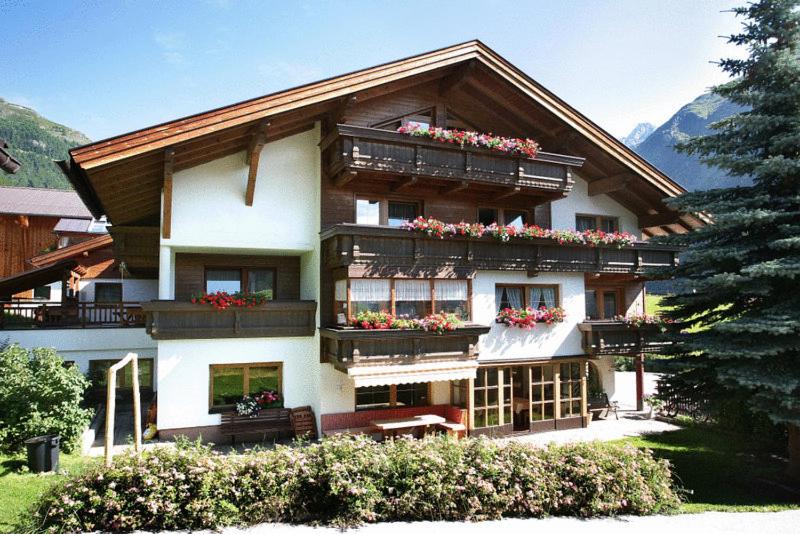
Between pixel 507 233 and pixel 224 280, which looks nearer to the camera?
pixel 507 233

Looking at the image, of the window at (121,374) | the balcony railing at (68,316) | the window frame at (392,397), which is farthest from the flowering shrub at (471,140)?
the window at (121,374)

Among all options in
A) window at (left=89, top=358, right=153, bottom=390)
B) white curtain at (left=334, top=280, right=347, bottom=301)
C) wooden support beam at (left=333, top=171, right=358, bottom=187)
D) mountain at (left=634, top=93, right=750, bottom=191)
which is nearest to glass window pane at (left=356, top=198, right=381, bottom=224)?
wooden support beam at (left=333, top=171, right=358, bottom=187)

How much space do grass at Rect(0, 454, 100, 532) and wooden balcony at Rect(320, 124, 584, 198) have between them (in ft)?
31.2

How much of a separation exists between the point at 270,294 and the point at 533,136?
11.0 meters

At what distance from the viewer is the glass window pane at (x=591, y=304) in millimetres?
18984

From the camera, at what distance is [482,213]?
1739 centimetres

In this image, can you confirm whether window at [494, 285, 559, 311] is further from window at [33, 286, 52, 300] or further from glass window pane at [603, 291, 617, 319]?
window at [33, 286, 52, 300]

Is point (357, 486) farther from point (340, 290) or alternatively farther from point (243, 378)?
point (243, 378)

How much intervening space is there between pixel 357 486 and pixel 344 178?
8.80 m

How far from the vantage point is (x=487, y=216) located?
57.4 feet

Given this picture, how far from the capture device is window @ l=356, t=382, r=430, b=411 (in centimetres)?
1528

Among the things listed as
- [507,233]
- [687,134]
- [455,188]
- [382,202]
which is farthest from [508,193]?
[687,134]

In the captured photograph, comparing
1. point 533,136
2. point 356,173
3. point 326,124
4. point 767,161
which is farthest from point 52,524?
point 533,136

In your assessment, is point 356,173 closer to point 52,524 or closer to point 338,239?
point 338,239
